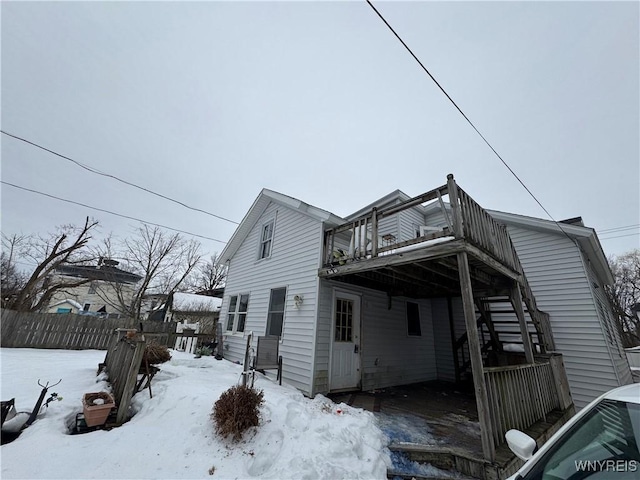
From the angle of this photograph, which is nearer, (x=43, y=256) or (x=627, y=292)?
(x=43, y=256)

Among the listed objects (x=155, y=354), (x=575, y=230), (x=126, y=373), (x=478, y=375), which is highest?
(x=575, y=230)

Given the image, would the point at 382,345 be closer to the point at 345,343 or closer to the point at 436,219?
the point at 345,343

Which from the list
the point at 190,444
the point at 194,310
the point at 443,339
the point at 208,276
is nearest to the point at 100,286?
the point at 208,276

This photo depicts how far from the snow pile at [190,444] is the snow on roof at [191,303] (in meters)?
16.1

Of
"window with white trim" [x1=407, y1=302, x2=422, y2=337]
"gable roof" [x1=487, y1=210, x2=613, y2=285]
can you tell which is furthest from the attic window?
"gable roof" [x1=487, y1=210, x2=613, y2=285]

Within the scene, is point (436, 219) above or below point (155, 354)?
above

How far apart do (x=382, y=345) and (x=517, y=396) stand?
3809 millimetres

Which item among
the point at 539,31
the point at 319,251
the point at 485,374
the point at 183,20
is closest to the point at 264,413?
the point at 485,374

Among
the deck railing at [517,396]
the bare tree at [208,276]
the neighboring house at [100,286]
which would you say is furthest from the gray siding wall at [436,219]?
the bare tree at [208,276]

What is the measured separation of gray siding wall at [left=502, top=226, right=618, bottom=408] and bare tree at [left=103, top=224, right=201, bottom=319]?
63.4 feet

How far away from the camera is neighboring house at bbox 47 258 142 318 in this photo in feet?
57.4

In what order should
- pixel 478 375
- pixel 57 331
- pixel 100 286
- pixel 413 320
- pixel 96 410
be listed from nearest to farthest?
pixel 478 375 < pixel 96 410 < pixel 413 320 < pixel 57 331 < pixel 100 286

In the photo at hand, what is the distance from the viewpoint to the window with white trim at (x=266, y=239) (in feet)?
30.0

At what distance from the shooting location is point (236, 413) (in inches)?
136
